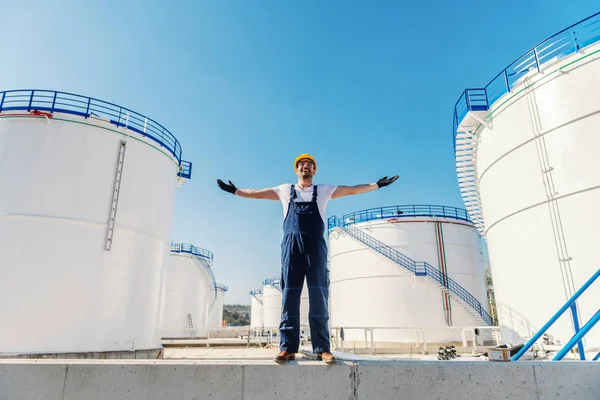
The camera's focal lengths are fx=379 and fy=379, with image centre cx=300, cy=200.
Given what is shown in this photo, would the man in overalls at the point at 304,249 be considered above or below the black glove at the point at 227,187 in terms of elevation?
below

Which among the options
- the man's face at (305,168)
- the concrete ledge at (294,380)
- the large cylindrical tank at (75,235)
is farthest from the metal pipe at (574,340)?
the large cylindrical tank at (75,235)

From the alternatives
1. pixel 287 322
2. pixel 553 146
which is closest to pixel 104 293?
pixel 287 322

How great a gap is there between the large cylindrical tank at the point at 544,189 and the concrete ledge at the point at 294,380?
22.0ft

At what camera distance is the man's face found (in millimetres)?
4074

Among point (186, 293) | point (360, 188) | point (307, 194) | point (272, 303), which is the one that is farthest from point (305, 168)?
point (272, 303)

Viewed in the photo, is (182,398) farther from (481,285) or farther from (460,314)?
(481,285)

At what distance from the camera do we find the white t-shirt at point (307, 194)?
3941mm

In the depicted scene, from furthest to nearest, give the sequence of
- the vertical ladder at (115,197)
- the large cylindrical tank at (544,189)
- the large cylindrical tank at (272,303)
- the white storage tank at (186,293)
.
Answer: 1. the large cylindrical tank at (272,303)
2. the white storage tank at (186,293)
3. the vertical ladder at (115,197)
4. the large cylindrical tank at (544,189)

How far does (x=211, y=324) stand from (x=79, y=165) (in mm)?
30942

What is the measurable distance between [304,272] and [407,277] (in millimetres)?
20197

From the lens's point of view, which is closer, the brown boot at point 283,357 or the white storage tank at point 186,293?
the brown boot at point 283,357

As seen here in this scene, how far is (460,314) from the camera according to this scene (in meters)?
21.8

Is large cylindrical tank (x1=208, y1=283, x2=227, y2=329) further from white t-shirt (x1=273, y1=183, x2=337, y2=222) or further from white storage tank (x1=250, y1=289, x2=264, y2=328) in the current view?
white t-shirt (x1=273, y1=183, x2=337, y2=222)

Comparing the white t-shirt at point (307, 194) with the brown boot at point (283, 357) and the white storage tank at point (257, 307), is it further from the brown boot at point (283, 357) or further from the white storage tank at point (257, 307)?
the white storage tank at point (257, 307)
